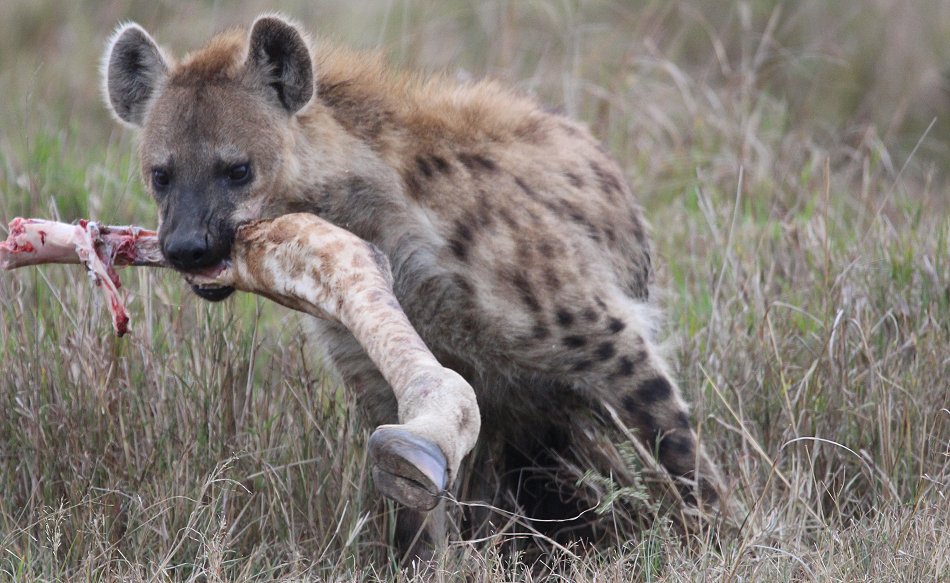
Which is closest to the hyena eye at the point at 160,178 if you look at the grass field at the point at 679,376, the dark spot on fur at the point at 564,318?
the grass field at the point at 679,376

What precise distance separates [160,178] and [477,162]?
0.79 metres

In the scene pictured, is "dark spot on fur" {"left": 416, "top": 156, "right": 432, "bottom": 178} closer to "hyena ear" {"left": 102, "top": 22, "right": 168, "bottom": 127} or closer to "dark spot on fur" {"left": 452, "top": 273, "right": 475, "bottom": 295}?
"dark spot on fur" {"left": 452, "top": 273, "right": 475, "bottom": 295}

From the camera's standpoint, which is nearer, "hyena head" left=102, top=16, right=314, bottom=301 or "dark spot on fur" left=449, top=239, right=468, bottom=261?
"hyena head" left=102, top=16, right=314, bottom=301

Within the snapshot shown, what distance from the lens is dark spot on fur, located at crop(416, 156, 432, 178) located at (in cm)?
368

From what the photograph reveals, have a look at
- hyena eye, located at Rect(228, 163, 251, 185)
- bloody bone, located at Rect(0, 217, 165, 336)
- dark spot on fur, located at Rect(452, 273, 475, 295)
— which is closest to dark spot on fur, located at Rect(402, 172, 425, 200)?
dark spot on fur, located at Rect(452, 273, 475, 295)

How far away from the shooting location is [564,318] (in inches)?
141

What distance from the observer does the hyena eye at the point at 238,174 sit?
11.4ft

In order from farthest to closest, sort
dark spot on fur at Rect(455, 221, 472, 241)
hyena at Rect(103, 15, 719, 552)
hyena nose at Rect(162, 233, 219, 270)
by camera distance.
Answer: dark spot on fur at Rect(455, 221, 472, 241)
hyena at Rect(103, 15, 719, 552)
hyena nose at Rect(162, 233, 219, 270)

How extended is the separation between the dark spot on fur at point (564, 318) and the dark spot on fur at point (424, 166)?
473 millimetres

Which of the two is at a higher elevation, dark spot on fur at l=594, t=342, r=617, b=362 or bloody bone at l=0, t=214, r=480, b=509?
bloody bone at l=0, t=214, r=480, b=509

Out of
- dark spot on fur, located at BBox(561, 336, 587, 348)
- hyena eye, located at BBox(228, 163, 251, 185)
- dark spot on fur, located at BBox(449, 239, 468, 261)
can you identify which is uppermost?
hyena eye, located at BBox(228, 163, 251, 185)

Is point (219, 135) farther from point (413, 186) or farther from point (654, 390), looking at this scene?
point (654, 390)

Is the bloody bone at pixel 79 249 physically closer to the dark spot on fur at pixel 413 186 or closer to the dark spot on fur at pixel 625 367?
the dark spot on fur at pixel 413 186

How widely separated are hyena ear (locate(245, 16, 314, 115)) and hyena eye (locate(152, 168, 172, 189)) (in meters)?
0.33
